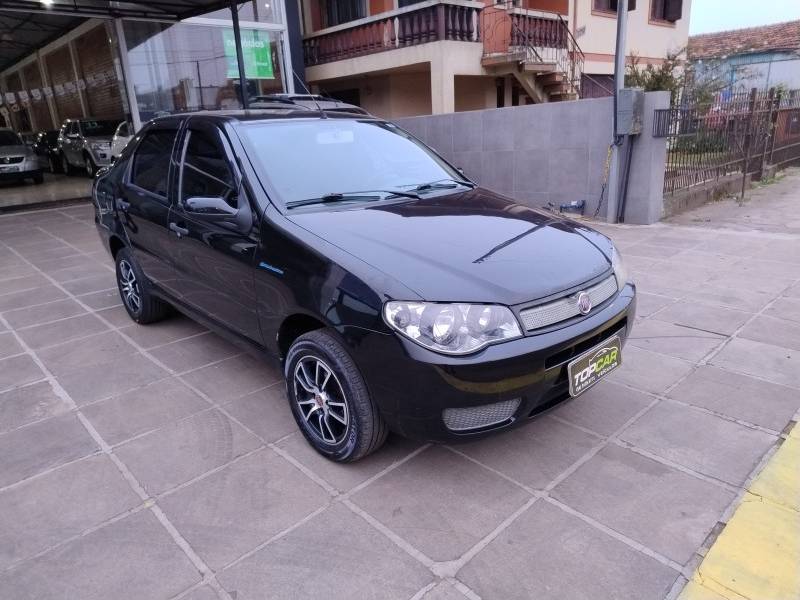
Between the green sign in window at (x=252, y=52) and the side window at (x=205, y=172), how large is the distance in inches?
386

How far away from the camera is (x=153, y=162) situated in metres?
4.03

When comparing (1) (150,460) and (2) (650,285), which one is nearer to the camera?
(1) (150,460)

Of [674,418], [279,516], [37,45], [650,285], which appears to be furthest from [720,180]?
[37,45]

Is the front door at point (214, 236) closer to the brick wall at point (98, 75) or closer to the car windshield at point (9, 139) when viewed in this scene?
the brick wall at point (98, 75)

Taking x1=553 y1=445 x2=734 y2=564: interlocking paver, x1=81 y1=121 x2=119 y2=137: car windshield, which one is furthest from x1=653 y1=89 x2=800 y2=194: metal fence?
x1=81 y1=121 x2=119 y2=137: car windshield

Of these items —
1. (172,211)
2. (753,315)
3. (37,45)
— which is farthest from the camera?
(37,45)

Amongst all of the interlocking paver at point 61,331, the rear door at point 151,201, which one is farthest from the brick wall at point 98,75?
the rear door at point 151,201

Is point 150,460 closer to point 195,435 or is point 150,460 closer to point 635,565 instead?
point 195,435

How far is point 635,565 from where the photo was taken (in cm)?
Result: 211

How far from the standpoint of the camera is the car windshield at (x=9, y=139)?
14.5m

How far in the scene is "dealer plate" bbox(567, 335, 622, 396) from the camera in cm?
247

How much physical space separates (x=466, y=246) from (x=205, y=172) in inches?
67.4

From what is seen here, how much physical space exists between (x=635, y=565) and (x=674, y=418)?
1.16 m

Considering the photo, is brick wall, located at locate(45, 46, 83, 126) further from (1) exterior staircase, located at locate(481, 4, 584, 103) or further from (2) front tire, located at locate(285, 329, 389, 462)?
(2) front tire, located at locate(285, 329, 389, 462)
